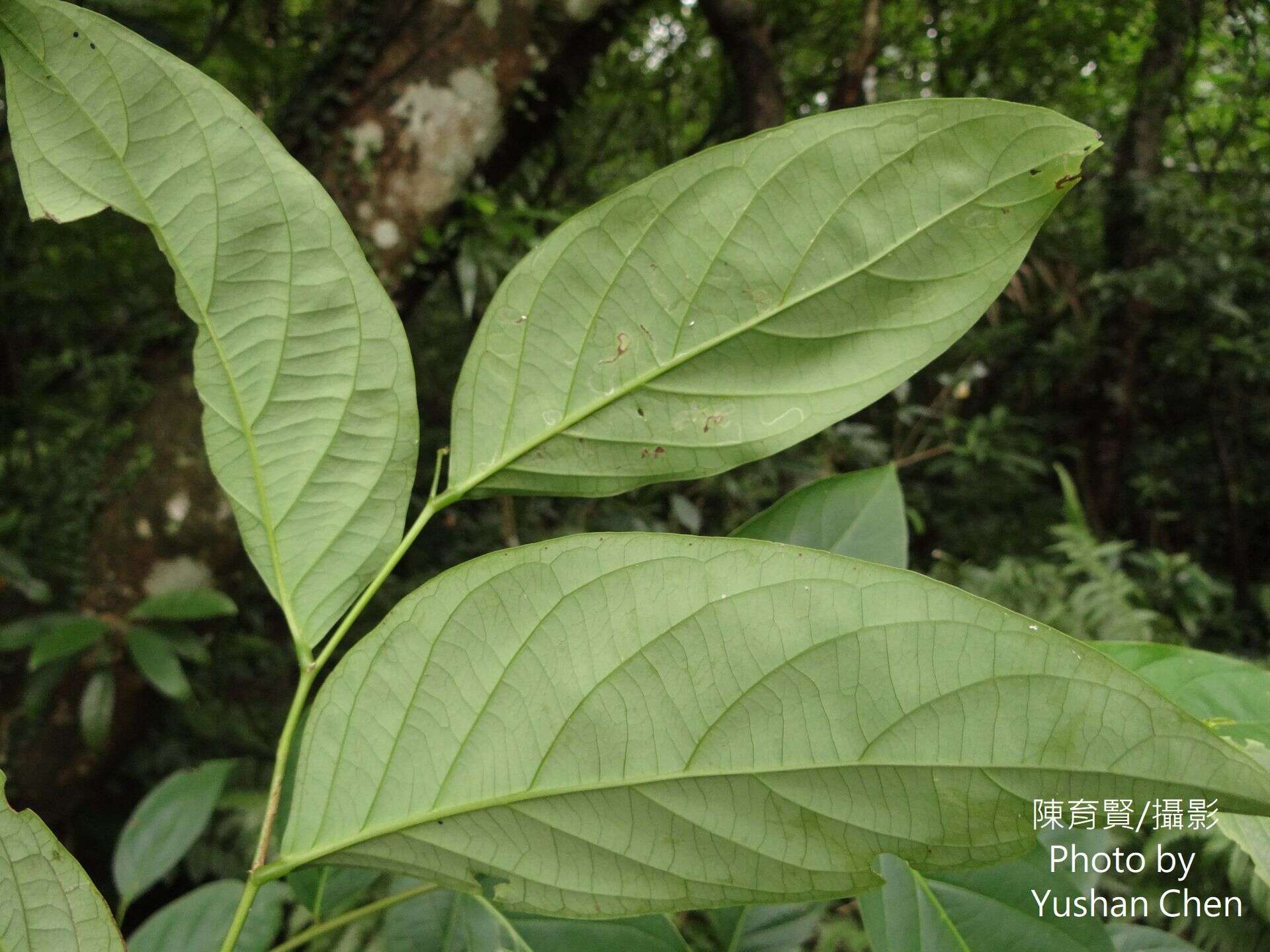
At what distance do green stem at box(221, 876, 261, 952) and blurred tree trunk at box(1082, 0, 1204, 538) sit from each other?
2224 mm

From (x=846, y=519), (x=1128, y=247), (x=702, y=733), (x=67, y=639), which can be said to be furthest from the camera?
(x=1128, y=247)

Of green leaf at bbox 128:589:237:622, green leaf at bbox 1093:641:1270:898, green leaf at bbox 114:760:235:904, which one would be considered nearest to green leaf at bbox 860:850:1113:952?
green leaf at bbox 1093:641:1270:898

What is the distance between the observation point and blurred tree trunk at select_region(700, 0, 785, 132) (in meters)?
1.50

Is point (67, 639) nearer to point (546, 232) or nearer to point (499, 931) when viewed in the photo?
point (499, 931)

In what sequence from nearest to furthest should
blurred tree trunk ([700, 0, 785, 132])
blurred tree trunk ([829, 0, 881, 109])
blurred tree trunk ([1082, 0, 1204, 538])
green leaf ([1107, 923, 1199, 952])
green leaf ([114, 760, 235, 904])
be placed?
1. green leaf ([1107, 923, 1199, 952])
2. green leaf ([114, 760, 235, 904])
3. blurred tree trunk ([700, 0, 785, 132])
4. blurred tree trunk ([829, 0, 881, 109])
5. blurred tree trunk ([1082, 0, 1204, 538])

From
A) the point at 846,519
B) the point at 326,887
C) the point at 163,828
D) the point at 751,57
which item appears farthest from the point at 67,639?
the point at 751,57

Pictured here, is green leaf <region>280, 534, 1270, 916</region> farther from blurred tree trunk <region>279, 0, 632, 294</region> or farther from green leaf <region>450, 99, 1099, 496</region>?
blurred tree trunk <region>279, 0, 632, 294</region>

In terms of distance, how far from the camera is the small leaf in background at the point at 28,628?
0.91m

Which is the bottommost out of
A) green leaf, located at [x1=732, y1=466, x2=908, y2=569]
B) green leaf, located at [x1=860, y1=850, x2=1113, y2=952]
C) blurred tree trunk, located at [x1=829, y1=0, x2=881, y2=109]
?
green leaf, located at [x1=860, y1=850, x2=1113, y2=952]

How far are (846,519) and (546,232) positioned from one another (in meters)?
1.14

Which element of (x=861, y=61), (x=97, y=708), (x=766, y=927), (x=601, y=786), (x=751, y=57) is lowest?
(x=97, y=708)

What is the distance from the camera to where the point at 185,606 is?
93 centimetres

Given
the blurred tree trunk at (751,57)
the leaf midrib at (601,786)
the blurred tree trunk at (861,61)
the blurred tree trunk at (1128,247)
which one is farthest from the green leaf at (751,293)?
the blurred tree trunk at (1128,247)

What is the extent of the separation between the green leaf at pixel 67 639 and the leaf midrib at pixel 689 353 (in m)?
0.80
